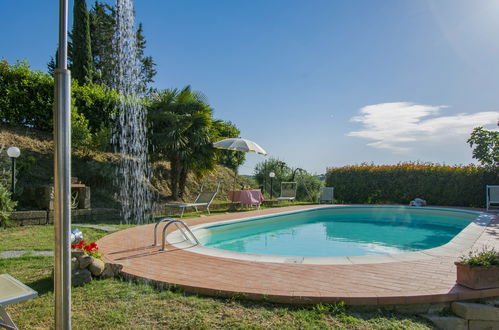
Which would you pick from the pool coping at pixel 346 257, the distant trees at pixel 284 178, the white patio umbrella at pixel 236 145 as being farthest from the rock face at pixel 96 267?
the distant trees at pixel 284 178

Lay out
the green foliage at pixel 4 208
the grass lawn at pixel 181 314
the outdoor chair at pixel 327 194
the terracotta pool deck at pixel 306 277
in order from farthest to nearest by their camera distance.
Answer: the outdoor chair at pixel 327 194 < the green foliage at pixel 4 208 < the terracotta pool deck at pixel 306 277 < the grass lawn at pixel 181 314

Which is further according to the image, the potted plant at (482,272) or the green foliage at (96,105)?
the green foliage at (96,105)

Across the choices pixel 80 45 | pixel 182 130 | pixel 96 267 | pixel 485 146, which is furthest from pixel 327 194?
pixel 80 45

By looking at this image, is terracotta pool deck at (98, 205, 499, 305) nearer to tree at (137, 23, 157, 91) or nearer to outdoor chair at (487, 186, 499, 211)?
outdoor chair at (487, 186, 499, 211)

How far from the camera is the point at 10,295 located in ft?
7.67

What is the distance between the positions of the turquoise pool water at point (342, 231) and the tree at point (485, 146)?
3.66 m

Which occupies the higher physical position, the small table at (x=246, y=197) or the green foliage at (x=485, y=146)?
the green foliage at (x=485, y=146)

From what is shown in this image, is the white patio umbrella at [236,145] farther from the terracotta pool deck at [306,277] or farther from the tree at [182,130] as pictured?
the terracotta pool deck at [306,277]

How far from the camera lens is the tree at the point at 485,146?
1362 cm

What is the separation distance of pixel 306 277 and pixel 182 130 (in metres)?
8.77

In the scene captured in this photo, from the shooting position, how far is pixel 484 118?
14156mm

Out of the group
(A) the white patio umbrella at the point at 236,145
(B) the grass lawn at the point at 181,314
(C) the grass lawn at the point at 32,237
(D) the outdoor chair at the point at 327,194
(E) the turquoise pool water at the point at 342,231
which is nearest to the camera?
(B) the grass lawn at the point at 181,314

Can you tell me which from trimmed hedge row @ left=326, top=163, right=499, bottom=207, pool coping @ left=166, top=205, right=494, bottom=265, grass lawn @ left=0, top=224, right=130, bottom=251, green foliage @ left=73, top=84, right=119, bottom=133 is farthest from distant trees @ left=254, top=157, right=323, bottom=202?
pool coping @ left=166, top=205, right=494, bottom=265

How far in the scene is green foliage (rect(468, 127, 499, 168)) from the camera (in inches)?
536
